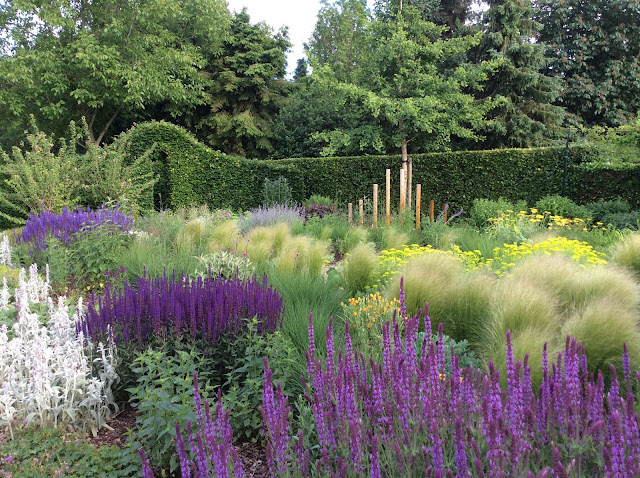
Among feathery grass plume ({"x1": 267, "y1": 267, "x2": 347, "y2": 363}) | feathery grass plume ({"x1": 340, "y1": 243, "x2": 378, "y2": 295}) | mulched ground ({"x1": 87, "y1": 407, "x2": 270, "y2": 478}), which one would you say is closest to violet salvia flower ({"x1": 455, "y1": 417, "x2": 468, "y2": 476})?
mulched ground ({"x1": 87, "y1": 407, "x2": 270, "y2": 478})

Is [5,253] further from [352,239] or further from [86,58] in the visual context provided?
[86,58]

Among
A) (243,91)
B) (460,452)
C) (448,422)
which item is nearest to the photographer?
(460,452)

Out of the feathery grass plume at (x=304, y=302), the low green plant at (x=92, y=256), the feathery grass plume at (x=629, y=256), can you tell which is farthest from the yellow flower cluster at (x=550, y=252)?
the low green plant at (x=92, y=256)

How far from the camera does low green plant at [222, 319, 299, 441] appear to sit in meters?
2.37

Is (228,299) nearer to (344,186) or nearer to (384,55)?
(344,186)

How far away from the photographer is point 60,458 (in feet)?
6.89

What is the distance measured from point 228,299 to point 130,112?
18.9 metres

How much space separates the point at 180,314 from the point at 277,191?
1070 centimetres

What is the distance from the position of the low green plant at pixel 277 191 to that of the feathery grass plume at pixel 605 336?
34.8 ft

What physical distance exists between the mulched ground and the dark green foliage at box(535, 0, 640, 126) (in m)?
20.9

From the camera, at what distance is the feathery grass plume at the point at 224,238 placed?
19.7ft

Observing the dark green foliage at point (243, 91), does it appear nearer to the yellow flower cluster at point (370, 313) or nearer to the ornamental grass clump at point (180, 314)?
the yellow flower cluster at point (370, 313)

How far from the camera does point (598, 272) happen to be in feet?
11.8

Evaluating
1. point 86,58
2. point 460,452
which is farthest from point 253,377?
point 86,58
